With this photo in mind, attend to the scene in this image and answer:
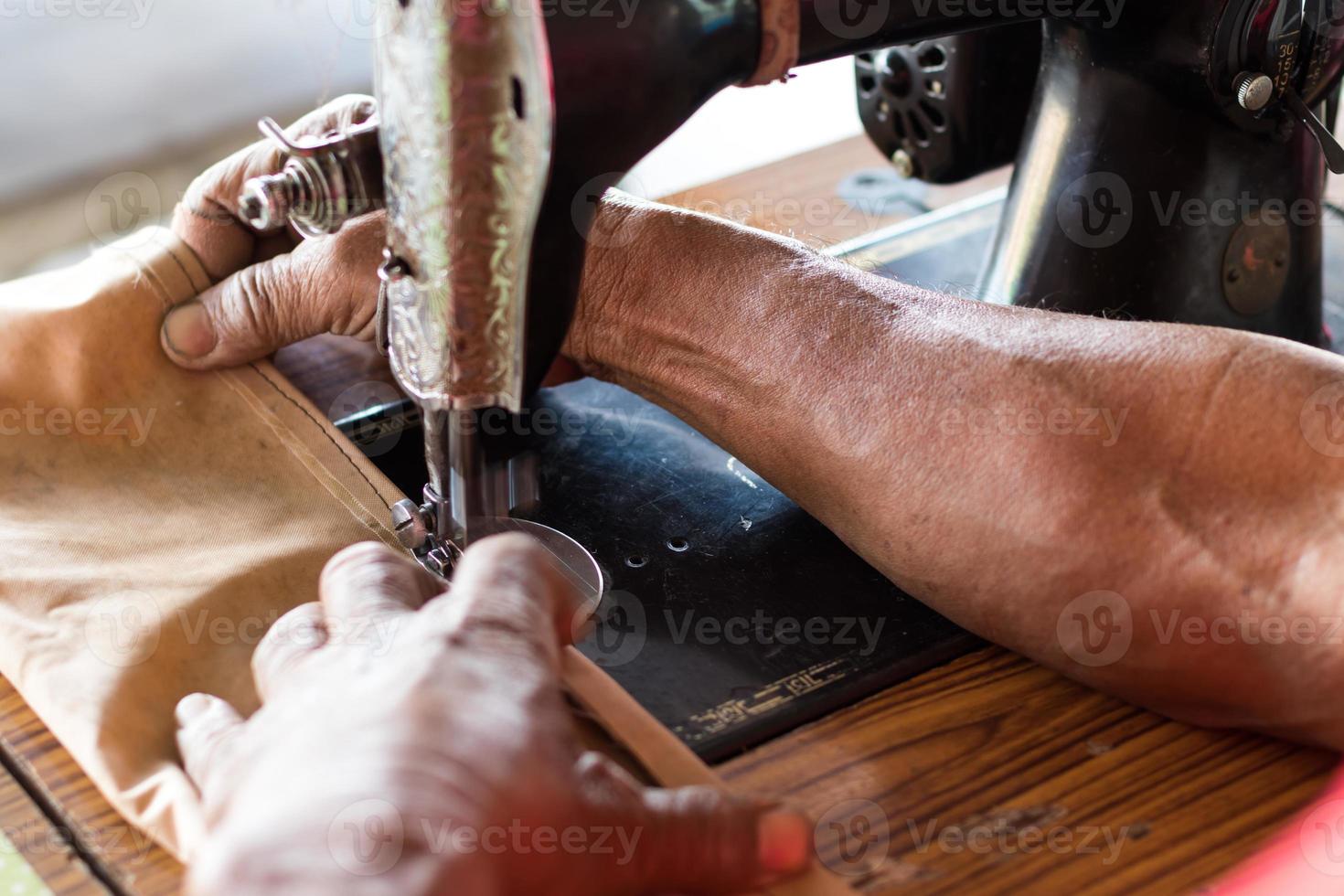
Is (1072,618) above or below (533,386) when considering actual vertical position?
below

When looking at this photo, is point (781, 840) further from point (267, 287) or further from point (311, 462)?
point (267, 287)

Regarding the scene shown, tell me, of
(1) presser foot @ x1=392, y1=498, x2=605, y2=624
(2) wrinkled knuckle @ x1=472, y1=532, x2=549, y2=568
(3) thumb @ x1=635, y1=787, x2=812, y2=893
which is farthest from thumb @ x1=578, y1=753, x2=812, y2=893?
(1) presser foot @ x1=392, y1=498, x2=605, y2=624

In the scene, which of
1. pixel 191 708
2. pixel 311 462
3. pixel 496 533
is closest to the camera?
pixel 191 708

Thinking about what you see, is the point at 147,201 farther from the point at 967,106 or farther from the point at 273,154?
the point at 967,106

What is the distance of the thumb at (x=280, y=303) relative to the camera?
111 cm

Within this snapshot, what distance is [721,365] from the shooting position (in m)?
1.06

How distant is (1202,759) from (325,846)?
1.81 feet

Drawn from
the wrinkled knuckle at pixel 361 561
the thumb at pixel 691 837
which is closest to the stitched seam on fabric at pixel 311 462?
the wrinkled knuckle at pixel 361 561

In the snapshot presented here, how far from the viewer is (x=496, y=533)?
3.05ft

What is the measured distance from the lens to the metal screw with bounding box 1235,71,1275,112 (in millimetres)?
1020

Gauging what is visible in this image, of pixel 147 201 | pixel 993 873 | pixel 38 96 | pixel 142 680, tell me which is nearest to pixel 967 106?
pixel 993 873

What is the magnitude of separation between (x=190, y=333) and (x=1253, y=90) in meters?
0.87

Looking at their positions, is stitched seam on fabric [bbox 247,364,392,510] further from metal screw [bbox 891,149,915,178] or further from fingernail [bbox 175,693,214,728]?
metal screw [bbox 891,149,915,178]

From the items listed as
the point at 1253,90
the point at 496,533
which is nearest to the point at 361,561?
the point at 496,533
